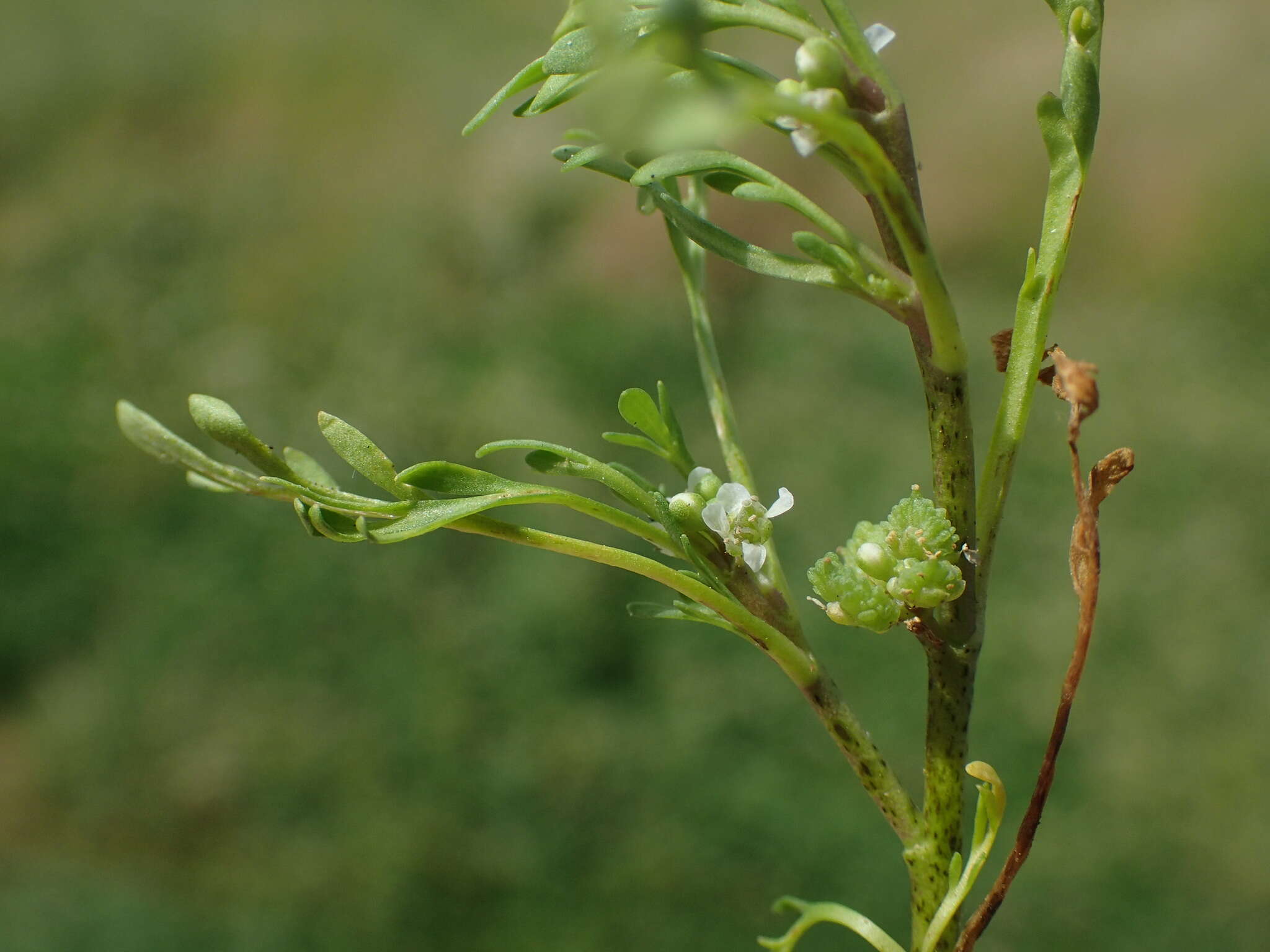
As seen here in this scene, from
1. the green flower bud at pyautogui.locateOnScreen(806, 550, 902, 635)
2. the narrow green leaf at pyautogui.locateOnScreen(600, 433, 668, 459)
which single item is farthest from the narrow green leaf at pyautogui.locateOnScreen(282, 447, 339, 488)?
the green flower bud at pyautogui.locateOnScreen(806, 550, 902, 635)

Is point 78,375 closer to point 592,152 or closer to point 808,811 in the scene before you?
point 808,811

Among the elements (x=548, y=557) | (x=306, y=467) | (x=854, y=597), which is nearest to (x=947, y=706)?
(x=854, y=597)

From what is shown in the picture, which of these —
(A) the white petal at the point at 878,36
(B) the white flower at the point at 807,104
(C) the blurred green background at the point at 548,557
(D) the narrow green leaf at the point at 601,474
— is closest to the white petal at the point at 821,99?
(B) the white flower at the point at 807,104

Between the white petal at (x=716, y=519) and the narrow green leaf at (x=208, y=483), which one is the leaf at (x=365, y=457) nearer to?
the narrow green leaf at (x=208, y=483)

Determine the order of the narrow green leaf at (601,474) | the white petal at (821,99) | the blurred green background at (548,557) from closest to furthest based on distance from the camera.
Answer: the white petal at (821,99) → the narrow green leaf at (601,474) → the blurred green background at (548,557)

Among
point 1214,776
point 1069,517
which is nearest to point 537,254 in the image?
point 1069,517

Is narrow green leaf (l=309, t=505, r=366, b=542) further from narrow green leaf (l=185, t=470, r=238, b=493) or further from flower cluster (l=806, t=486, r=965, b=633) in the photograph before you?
flower cluster (l=806, t=486, r=965, b=633)
